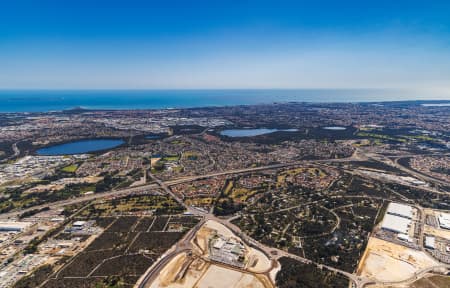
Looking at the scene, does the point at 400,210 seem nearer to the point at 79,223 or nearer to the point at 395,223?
the point at 395,223

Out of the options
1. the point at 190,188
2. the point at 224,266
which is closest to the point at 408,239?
the point at 224,266

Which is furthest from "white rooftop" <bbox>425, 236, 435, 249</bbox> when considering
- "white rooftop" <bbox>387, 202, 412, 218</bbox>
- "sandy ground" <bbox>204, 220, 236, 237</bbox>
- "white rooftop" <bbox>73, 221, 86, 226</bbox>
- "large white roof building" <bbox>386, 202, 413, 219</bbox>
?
"white rooftop" <bbox>73, 221, 86, 226</bbox>

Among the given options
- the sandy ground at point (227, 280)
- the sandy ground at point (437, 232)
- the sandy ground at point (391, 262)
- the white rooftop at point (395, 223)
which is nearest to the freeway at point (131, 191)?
the sandy ground at point (227, 280)

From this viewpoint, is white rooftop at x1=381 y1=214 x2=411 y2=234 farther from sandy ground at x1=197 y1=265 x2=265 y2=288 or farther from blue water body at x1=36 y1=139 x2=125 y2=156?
blue water body at x1=36 y1=139 x2=125 y2=156

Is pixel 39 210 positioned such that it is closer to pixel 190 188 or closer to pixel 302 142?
pixel 190 188

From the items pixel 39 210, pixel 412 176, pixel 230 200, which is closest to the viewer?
pixel 39 210

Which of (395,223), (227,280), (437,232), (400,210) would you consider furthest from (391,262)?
(227,280)
